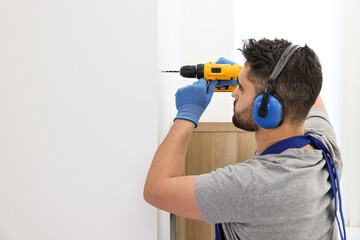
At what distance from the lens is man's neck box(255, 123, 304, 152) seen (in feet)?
2.59

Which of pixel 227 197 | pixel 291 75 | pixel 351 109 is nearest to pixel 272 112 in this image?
pixel 291 75

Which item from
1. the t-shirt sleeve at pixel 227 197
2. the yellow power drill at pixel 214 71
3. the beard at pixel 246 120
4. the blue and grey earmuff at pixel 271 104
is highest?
the yellow power drill at pixel 214 71

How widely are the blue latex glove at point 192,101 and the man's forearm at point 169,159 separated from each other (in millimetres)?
56

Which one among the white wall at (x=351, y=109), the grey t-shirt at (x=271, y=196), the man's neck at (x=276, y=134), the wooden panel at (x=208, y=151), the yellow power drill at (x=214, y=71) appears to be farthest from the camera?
the white wall at (x=351, y=109)

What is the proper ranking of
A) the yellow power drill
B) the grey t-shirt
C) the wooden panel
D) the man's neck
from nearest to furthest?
the grey t-shirt → the man's neck → the yellow power drill → the wooden panel

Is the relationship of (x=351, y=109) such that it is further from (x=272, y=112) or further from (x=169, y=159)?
(x=169, y=159)

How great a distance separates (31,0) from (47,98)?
1.03 feet

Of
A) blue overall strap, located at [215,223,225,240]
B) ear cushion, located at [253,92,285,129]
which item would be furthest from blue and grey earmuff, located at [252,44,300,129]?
blue overall strap, located at [215,223,225,240]

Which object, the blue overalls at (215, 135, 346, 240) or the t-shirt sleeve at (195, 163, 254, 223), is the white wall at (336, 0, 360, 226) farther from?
the t-shirt sleeve at (195, 163, 254, 223)

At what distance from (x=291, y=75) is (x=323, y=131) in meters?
0.35

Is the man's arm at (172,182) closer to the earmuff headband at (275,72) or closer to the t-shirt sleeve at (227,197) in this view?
the t-shirt sleeve at (227,197)

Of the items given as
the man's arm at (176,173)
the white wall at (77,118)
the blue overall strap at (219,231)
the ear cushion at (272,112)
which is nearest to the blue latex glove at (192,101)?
the man's arm at (176,173)

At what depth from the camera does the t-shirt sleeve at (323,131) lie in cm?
88

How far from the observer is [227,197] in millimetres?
666
